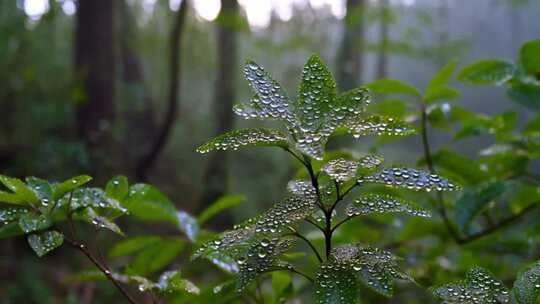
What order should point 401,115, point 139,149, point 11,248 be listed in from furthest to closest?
point 139,149, point 11,248, point 401,115

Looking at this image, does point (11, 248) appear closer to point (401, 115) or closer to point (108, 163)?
point (108, 163)

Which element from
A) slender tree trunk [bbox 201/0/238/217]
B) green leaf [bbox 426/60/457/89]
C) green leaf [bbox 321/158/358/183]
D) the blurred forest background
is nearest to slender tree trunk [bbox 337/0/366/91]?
the blurred forest background

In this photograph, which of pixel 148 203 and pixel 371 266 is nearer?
pixel 371 266

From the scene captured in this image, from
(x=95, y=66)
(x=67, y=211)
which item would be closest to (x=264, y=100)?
(x=67, y=211)

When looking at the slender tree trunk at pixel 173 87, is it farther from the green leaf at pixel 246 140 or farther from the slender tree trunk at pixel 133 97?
the green leaf at pixel 246 140

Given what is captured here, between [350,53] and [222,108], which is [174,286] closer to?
[350,53]

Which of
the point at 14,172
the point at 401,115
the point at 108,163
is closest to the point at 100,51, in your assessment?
the point at 108,163

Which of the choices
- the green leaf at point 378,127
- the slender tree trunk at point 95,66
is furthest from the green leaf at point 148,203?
the slender tree trunk at point 95,66
